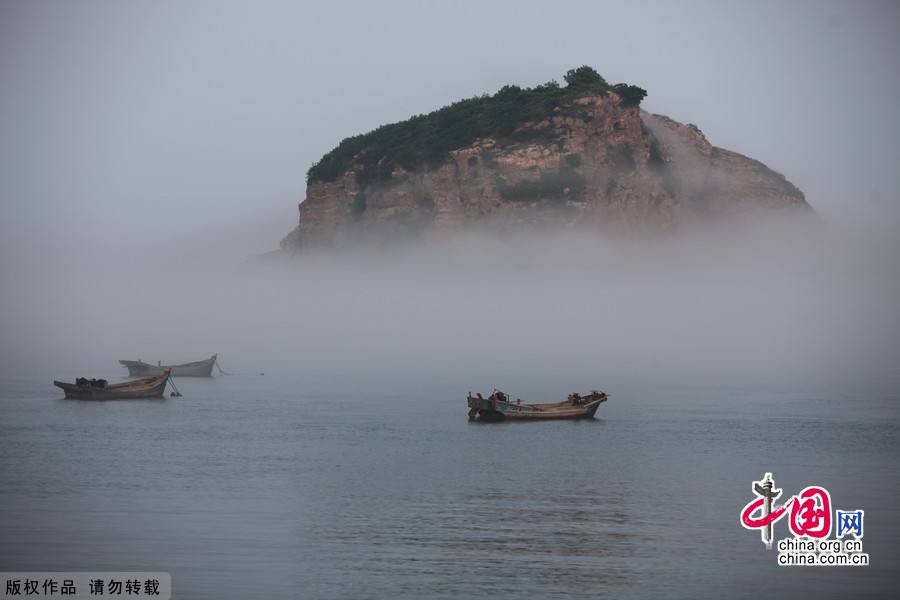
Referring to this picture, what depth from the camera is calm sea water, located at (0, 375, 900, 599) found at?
32.3 metres

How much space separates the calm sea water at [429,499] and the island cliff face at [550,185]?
68.1 meters

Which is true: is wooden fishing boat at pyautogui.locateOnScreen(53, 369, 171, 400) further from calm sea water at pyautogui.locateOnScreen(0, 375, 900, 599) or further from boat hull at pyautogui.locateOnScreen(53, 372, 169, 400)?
calm sea water at pyautogui.locateOnScreen(0, 375, 900, 599)

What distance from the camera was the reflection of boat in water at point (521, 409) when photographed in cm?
7581

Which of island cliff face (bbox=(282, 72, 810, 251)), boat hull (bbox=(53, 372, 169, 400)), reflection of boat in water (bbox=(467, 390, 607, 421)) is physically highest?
island cliff face (bbox=(282, 72, 810, 251))

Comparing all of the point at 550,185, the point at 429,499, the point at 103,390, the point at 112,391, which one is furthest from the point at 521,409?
the point at 550,185

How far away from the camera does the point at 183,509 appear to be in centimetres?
4194

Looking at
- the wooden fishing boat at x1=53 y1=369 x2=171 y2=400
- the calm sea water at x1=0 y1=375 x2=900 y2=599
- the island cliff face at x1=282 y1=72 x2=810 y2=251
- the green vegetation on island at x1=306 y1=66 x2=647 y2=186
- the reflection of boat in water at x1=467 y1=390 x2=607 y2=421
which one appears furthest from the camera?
the green vegetation on island at x1=306 y1=66 x2=647 y2=186

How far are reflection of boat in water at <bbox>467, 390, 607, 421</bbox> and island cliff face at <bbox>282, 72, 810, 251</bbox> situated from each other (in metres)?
Answer: 74.6

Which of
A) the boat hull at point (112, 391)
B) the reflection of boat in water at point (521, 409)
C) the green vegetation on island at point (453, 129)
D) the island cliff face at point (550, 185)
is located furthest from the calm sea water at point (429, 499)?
the green vegetation on island at point (453, 129)

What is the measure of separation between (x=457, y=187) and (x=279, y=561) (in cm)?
12428

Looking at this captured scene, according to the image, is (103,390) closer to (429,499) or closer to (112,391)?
(112,391)

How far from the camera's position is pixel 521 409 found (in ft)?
250

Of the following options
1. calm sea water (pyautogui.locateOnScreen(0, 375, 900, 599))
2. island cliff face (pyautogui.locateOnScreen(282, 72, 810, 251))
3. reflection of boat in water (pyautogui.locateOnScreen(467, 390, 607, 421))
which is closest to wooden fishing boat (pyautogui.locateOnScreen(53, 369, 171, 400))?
calm sea water (pyautogui.locateOnScreen(0, 375, 900, 599))

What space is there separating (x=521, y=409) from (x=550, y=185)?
78.4 metres
